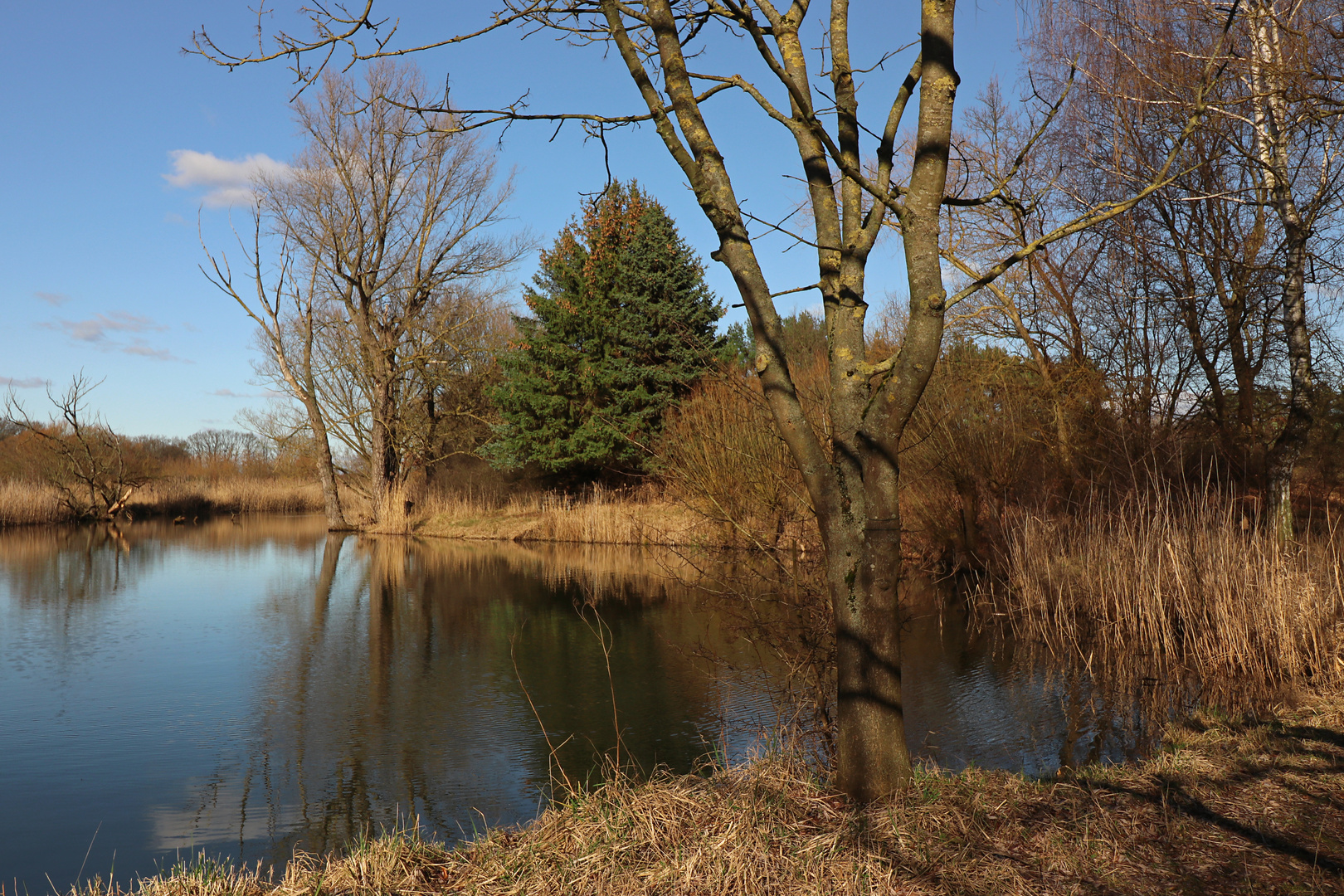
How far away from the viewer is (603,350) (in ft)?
77.9

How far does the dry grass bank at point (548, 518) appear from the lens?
20312 millimetres

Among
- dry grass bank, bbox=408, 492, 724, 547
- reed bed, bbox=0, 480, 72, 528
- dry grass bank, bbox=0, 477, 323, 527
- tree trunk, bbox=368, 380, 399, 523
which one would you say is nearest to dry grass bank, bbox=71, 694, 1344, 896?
dry grass bank, bbox=408, 492, 724, 547

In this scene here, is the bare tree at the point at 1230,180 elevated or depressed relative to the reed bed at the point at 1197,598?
elevated

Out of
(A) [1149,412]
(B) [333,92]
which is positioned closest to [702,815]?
(A) [1149,412]

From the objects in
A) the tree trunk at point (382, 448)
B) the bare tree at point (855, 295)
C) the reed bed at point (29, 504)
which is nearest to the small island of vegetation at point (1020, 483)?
the bare tree at point (855, 295)

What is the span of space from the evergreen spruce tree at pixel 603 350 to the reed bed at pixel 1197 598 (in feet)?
46.7

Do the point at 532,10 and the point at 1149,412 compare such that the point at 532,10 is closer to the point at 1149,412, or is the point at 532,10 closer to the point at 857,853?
the point at 857,853

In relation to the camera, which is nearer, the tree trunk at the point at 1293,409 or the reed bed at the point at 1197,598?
the reed bed at the point at 1197,598

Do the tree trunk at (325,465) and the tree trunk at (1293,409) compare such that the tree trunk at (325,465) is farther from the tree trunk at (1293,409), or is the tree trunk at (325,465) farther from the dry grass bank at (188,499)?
the tree trunk at (1293,409)

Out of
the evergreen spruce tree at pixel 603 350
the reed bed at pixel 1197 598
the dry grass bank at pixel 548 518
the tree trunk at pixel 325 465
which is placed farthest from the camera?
the tree trunk at pixel 325 465

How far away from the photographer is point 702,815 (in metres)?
3.32

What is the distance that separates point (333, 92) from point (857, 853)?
83.1ft

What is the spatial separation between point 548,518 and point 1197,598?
17.0 metres

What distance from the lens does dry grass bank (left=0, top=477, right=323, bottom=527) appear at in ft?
83.5
